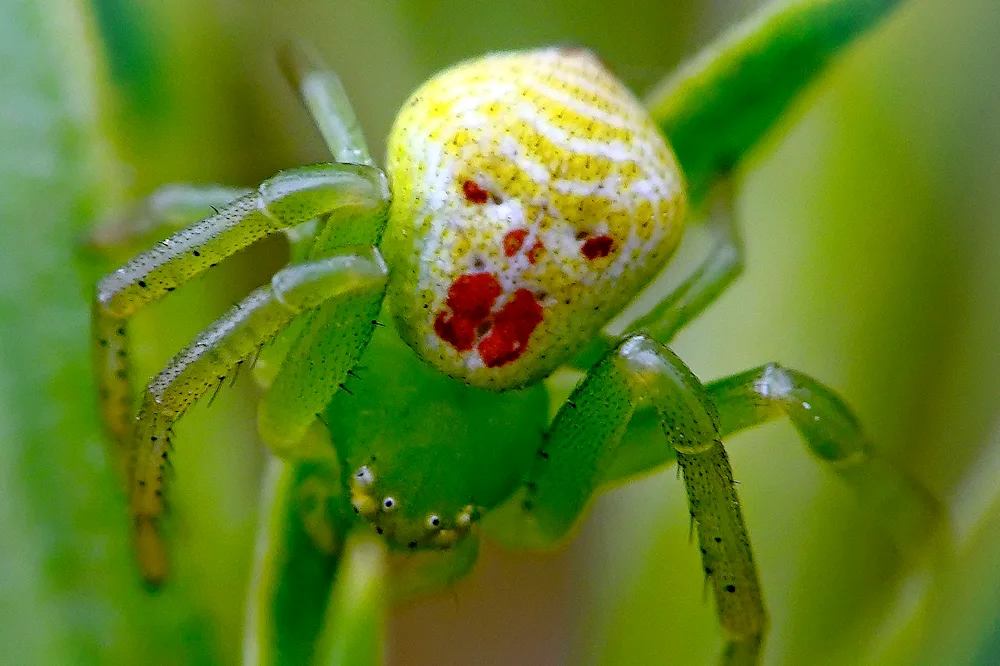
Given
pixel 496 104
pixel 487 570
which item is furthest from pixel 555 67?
pixel 487 570

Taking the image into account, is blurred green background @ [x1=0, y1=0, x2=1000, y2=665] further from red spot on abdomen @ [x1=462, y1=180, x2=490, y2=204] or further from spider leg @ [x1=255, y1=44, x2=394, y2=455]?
red spot on abdomen @ [x1=462, y1=180, x2=490, y2=204]

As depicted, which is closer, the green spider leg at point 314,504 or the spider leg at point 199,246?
the green spider leg at point 314,504

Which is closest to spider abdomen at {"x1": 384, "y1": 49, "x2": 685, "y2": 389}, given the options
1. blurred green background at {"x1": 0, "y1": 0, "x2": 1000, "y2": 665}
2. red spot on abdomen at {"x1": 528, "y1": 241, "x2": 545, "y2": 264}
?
red spot on abdomen at {"x1": 528, "y1": 241, "x2": 545, "y2": 264}

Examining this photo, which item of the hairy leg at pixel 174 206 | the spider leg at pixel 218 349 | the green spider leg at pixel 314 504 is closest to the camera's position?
the green spider leg at pixel 314 504

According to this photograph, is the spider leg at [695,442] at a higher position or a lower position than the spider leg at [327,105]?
lower

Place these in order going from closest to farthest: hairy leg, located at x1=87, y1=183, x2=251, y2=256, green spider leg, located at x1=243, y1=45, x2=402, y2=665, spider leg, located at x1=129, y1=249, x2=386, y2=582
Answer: green spider leg, located at x1=243, y1=45, x2=402, y2=665
spider leg, located at x1=129, y1=249, x2=386, y2=582
hairy leg, located at x1=87, y1=183, x2=251, y2=256

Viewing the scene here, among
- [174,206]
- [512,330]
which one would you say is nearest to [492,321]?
[512,330]

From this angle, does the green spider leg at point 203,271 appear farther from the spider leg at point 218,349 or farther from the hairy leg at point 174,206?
the hairy leg at point 174,206

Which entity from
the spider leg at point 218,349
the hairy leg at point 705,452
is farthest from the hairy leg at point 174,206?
the hairy leg at point 705,452
